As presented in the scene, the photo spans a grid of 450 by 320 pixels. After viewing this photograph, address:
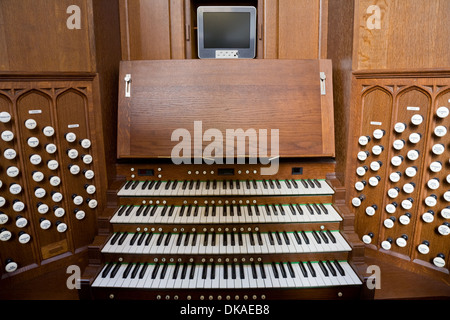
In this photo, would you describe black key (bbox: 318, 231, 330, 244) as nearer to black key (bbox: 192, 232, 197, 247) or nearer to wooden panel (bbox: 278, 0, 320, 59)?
black key (bbox: 192, 232, 197, 247)

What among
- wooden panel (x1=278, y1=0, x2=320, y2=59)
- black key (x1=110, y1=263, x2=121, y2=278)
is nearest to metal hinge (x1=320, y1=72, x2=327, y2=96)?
wooden panel (x1=278, y1=0, x2=320, y2=59)

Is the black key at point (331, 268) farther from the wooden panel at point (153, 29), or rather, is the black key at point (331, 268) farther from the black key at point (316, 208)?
the wooden panel at point (153, 29)

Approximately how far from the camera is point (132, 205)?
2404mm

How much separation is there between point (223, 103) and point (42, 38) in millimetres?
1368

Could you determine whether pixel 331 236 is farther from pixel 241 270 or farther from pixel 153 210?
pixel 153 210

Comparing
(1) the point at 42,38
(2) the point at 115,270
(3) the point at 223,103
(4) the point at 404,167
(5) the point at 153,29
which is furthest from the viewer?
(5) the point at 153,29

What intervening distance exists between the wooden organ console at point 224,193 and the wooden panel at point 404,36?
1.18 feet

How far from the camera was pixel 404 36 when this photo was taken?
2191 mm

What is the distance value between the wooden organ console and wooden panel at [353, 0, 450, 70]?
14.1 inches

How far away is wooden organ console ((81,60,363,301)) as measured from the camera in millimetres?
2021

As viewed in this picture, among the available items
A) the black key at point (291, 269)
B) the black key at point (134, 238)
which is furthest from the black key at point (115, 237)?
the black key at point (291, 269)

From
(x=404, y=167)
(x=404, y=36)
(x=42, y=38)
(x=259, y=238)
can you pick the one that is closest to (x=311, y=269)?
(x=259, y=238)

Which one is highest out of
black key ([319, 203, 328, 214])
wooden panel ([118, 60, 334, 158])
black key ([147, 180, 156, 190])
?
wooden panel ([118, 60, 334, 158])
